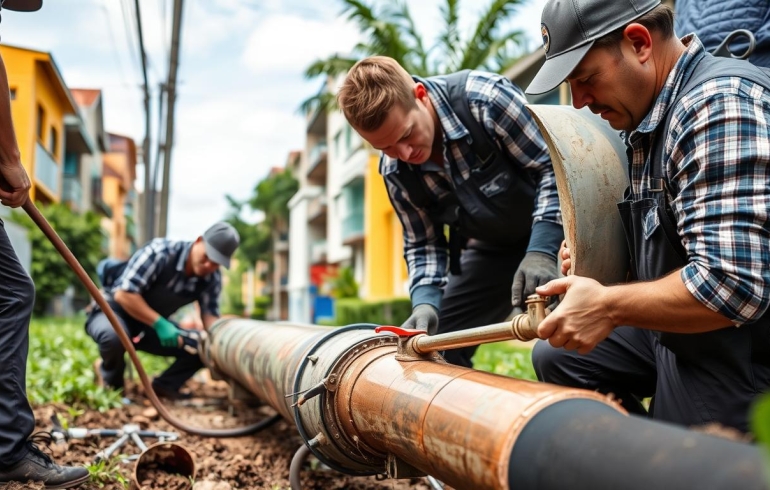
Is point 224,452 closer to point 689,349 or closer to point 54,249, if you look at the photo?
point 689,349

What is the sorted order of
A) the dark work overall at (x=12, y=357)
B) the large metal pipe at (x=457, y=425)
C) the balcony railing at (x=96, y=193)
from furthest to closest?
1. the balcony railing at (x=96, y=193)
2. the dark work overall at (x=12, y=357)
3. the large metal pipe at (x=457, y=425)

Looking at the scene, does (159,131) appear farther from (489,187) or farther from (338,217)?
(338,217)

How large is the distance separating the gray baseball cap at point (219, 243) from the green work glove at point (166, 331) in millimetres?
712

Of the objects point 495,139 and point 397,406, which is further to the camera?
point 495,139

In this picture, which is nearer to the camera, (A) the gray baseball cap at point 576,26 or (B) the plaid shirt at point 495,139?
(A) the gray baseball cap at point 576,26

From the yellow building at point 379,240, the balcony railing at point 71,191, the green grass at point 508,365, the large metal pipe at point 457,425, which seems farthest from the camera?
the balcony railing at point 71,191

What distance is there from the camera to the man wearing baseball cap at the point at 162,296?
6137 mm

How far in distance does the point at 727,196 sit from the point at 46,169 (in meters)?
24.6

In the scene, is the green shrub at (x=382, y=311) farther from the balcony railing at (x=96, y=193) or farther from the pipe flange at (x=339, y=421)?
the balcony railing at (x=96, y=193)

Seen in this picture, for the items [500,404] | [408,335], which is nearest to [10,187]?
[408,335]

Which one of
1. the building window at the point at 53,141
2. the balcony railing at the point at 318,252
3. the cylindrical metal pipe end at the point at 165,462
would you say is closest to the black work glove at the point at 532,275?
the cylindrical metal pipe end at the point at 165,462

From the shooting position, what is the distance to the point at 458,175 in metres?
3.54

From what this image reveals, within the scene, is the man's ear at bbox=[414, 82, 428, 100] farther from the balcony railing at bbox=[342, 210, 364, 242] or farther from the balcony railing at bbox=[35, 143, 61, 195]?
the balcony railing at bbox=[342, 210, 364, 242]

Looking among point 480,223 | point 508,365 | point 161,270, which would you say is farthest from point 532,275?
point 161,270
